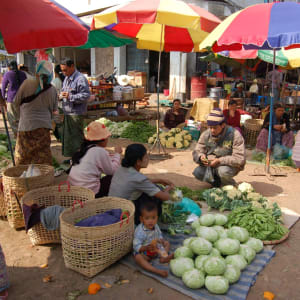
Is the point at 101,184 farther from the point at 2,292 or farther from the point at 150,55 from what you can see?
the point at 150,55

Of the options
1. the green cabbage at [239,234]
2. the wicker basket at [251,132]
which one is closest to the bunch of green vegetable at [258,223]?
the green cabbage at [239,234]

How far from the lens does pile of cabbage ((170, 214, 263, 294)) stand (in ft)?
9.24

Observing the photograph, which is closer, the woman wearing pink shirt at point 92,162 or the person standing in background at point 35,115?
the woman wearing pink shirt at point 92,162

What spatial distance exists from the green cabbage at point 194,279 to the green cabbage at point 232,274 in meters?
0.21

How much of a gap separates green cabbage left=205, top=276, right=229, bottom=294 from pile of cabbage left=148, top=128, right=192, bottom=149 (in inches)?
209

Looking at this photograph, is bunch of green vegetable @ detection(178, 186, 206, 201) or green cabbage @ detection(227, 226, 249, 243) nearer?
green cabbage @ detection(227, 226, 249, 243)

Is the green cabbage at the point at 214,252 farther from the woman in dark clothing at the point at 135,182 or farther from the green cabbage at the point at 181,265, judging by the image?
the woman in dark clothing at the point at 135,182

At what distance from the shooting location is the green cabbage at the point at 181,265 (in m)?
2.95

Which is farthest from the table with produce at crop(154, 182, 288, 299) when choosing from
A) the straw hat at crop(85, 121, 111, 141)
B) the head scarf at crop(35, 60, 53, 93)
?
the head scarf at crop(35, 60, 53, 93)

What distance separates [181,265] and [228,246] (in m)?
0.50

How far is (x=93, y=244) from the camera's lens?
2934 mm

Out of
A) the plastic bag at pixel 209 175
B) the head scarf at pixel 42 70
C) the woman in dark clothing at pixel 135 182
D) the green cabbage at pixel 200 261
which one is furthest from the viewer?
the plastic bag at pixel 209 175

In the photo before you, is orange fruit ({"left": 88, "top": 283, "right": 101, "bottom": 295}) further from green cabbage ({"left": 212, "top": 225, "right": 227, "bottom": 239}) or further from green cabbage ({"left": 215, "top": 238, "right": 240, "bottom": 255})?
green cabbage ({"left": 212, "top": 225, "right": 227, "bottom": 239})

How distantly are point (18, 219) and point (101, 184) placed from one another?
103 centimetres
